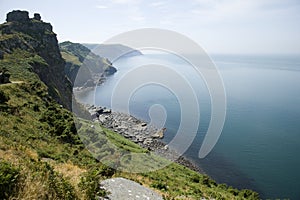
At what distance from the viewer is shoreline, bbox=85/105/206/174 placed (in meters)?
66.7

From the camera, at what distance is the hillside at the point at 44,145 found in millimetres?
7105

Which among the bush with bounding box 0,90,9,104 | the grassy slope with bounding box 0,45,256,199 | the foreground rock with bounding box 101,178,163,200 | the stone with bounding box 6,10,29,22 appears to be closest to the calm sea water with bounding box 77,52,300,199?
the grassy slope with bounding box 0,45,256,199

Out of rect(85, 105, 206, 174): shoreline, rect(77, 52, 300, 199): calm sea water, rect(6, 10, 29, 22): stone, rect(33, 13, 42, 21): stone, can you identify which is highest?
rect(33, 13, 42, 21): stone

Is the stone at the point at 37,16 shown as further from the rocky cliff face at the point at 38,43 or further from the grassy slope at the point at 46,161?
the grassy slope at the point at 46,161

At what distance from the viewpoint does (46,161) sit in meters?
13.4

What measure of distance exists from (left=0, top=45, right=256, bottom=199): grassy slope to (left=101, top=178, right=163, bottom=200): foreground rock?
61 centimetres

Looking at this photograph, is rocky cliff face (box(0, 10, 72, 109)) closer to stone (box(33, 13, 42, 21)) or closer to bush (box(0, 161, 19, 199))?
stone (box(33, 13, 42, 21))

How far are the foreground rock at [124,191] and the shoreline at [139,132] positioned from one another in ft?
167

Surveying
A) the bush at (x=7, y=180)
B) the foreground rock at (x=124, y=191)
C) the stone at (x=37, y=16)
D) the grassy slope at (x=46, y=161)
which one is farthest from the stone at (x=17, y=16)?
the bush at (x=7, y=180)

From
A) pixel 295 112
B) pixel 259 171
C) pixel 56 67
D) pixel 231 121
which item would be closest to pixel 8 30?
pixel 56 67

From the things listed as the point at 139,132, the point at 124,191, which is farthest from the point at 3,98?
the point at 139,132

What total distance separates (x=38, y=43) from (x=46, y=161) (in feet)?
288

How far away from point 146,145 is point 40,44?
53416mm

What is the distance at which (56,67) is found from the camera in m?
92.1
